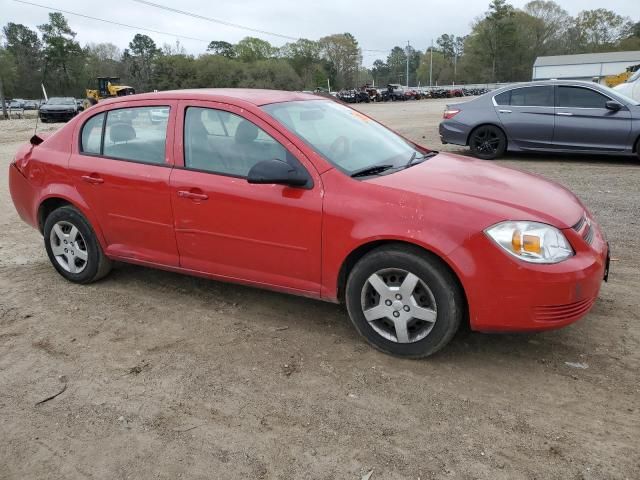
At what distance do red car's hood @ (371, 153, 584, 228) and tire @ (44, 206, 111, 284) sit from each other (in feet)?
8.26

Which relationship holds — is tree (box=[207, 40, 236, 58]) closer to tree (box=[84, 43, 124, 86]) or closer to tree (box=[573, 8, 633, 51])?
tree (box=[84, 43, 124, 86])

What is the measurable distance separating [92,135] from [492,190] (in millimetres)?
3153

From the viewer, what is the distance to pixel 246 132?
3.85 metres

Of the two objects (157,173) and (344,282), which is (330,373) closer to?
(344,282)

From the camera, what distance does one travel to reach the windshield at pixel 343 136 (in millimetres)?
3730

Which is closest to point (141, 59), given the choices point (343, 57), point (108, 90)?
point (343, 57)

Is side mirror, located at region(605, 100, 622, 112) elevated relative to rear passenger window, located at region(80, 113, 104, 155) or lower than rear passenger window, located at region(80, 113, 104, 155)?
lower

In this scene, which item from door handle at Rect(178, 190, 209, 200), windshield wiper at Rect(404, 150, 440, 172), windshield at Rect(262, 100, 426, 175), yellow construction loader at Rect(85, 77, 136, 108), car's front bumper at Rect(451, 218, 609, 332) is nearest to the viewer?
car's front bumper at Rect(451, 218, 609, 332)

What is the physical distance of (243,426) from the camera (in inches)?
112

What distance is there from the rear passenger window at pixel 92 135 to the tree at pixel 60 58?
91.5 metres

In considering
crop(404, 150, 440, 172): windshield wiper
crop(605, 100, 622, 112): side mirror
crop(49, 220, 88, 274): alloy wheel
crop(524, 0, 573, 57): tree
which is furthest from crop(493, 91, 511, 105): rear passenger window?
crop(524, 0, 573, 57): tree

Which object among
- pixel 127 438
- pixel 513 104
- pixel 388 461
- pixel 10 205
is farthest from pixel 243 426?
pixel 513 104

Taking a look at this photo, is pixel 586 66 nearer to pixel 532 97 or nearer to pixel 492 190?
pixel 532 97

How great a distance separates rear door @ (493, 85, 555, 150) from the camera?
391 inches
